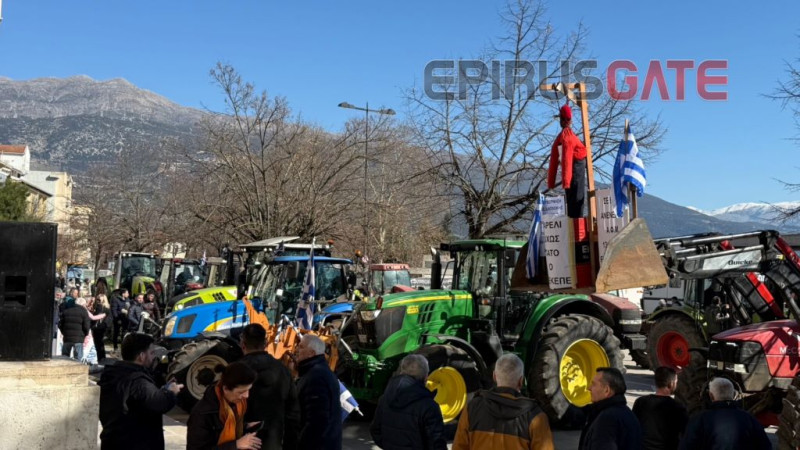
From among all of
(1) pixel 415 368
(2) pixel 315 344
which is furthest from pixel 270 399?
(1) pixel 415 368

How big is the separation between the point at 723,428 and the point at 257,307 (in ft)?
33.0

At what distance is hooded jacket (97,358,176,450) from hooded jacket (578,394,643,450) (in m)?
2.65

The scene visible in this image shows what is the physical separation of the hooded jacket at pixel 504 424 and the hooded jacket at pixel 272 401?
129 centimetres

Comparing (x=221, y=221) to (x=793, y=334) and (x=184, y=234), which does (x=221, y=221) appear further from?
(x=793, y=334)

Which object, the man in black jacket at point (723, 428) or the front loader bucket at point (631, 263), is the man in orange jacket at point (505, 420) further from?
the front loader bucket at point (631, 263)

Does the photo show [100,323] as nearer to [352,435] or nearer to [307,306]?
[307,306]

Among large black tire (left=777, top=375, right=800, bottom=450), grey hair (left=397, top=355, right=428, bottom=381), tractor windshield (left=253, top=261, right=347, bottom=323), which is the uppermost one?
tractor windshield (left=253, top=261, right=347, bottom=323)

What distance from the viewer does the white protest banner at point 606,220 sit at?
8.16 meters

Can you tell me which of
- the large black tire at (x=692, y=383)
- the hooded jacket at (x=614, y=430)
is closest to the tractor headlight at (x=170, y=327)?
the large black tire at (x=692, y=383)

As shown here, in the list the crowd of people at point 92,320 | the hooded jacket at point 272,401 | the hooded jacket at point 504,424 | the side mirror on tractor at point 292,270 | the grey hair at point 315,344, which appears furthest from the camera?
the crowd of people at point 92,320

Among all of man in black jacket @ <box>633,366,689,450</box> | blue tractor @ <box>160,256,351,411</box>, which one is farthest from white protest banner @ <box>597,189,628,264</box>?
blue tractor @ <box>160,256,351,411</box>

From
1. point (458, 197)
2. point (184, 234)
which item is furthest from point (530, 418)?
point (184, 234)

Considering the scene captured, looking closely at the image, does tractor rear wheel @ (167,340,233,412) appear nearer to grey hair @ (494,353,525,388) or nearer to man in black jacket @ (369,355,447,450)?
man in black jacket @ (369,355,447,450)

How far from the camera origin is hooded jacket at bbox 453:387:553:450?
4734mm
